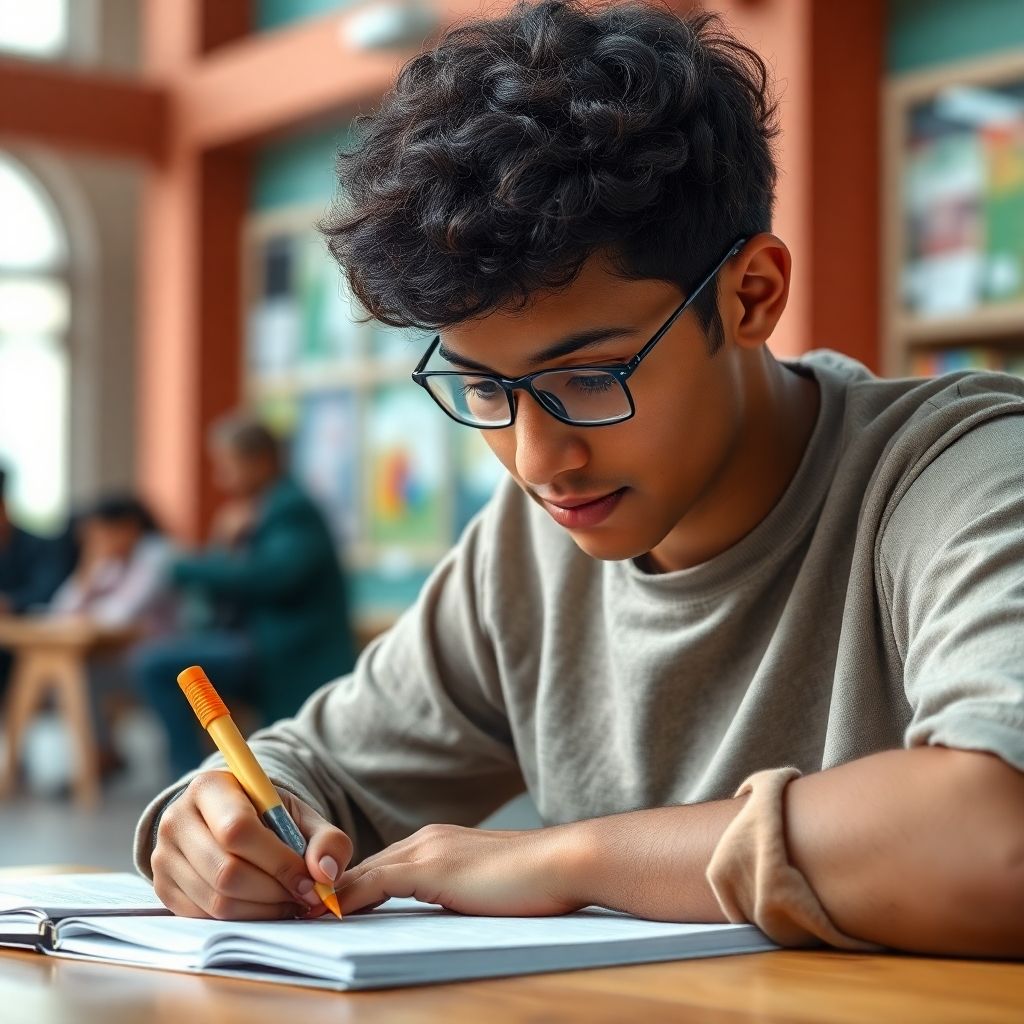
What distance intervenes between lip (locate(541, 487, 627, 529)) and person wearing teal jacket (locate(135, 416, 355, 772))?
4193mm

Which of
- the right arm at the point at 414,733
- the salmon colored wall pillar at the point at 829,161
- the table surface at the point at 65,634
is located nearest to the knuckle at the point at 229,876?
the right arm at the point at 414,733

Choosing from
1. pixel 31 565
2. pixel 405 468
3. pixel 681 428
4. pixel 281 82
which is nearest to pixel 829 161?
pixel 405 468

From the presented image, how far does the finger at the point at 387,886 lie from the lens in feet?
3.61

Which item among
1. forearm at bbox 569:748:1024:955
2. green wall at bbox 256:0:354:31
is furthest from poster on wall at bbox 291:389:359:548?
forearm at bbox 569:748:1024:955

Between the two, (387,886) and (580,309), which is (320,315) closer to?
(580,309)

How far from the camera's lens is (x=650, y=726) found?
1.39 metres

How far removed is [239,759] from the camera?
1170mm

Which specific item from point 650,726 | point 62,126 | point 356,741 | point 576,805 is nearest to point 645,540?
point 650,726

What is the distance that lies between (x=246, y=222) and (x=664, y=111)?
711cm

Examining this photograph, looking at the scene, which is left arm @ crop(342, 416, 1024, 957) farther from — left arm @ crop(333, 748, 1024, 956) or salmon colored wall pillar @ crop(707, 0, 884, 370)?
salmon colored wall pillar @ crop(707, 0, 884, 370)

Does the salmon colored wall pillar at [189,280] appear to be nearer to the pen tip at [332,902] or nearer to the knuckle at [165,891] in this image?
the knuckle at [165,891]

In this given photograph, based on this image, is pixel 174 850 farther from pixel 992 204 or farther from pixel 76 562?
pixel 76 562

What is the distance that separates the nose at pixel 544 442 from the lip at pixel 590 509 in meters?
0.04

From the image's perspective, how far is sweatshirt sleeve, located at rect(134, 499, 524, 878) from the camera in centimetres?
151
